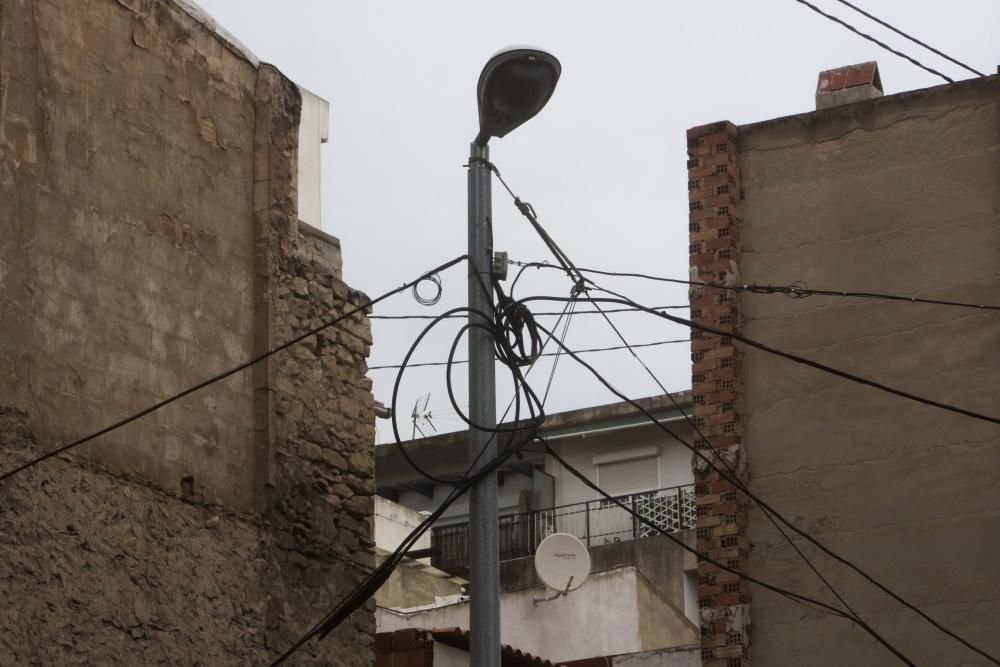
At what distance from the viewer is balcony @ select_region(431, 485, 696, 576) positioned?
2894 centimetres

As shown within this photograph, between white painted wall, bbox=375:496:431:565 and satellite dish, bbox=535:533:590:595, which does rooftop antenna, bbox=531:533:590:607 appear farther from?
white painted wall, bbox=375:496:431:565

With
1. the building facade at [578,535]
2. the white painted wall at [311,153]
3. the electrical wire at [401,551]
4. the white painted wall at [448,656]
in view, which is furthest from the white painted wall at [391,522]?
the electrical wire at [401,551]

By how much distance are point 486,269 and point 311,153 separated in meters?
5.72

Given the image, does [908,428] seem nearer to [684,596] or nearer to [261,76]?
[261,76]

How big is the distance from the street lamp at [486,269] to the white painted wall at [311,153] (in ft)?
17.1

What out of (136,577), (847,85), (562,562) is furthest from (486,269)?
(562,562)

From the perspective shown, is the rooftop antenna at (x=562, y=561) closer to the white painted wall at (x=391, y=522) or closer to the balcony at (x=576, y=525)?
the balcony at (x=576, y=525)

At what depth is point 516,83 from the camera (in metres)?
9.82

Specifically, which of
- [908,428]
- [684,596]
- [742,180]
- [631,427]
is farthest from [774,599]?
[631,427]

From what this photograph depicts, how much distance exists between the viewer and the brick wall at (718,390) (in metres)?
14.6

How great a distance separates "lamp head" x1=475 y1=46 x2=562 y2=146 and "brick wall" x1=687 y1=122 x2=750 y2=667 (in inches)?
222

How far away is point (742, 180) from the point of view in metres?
15.8

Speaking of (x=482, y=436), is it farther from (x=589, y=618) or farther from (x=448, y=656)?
(x=589, y=618)

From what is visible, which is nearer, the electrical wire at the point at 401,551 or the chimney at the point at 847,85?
the electrical wire at the point at 401,551
